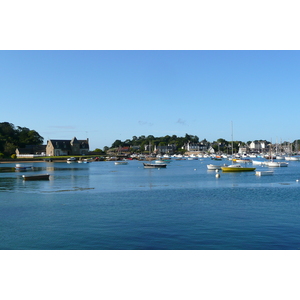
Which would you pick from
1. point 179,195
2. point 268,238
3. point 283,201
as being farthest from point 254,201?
point 268,238

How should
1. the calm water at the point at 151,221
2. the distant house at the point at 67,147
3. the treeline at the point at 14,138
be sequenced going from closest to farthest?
the calm water at the point at 151,221 < the treeline at the point at 14,138 < the distant house at the point at 67,147

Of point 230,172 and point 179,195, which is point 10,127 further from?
point 179,195

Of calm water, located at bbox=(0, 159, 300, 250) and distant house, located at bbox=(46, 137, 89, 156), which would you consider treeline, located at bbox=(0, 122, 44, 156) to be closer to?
distant house, located at bbox=(46, 137, 89, 156)

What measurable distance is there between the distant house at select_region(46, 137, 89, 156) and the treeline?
954 cm

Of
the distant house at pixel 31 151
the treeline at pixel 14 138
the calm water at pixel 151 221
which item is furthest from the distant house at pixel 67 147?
the calm water at pixel 151 221

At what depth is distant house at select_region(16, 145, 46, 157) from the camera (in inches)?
4988

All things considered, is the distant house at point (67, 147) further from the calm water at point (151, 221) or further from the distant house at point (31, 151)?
the calm water at point (151, 221)

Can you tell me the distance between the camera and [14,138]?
447 ft

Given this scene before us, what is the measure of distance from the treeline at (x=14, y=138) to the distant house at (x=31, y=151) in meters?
2.09

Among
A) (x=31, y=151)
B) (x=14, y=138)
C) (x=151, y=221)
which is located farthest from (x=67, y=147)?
(x=151, y=221)

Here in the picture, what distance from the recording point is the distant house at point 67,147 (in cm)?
13434

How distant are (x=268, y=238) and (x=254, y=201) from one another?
1207 cm

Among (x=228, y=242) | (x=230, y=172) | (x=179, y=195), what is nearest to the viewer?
(x=228, y=242)

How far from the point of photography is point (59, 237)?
55.5 feet
